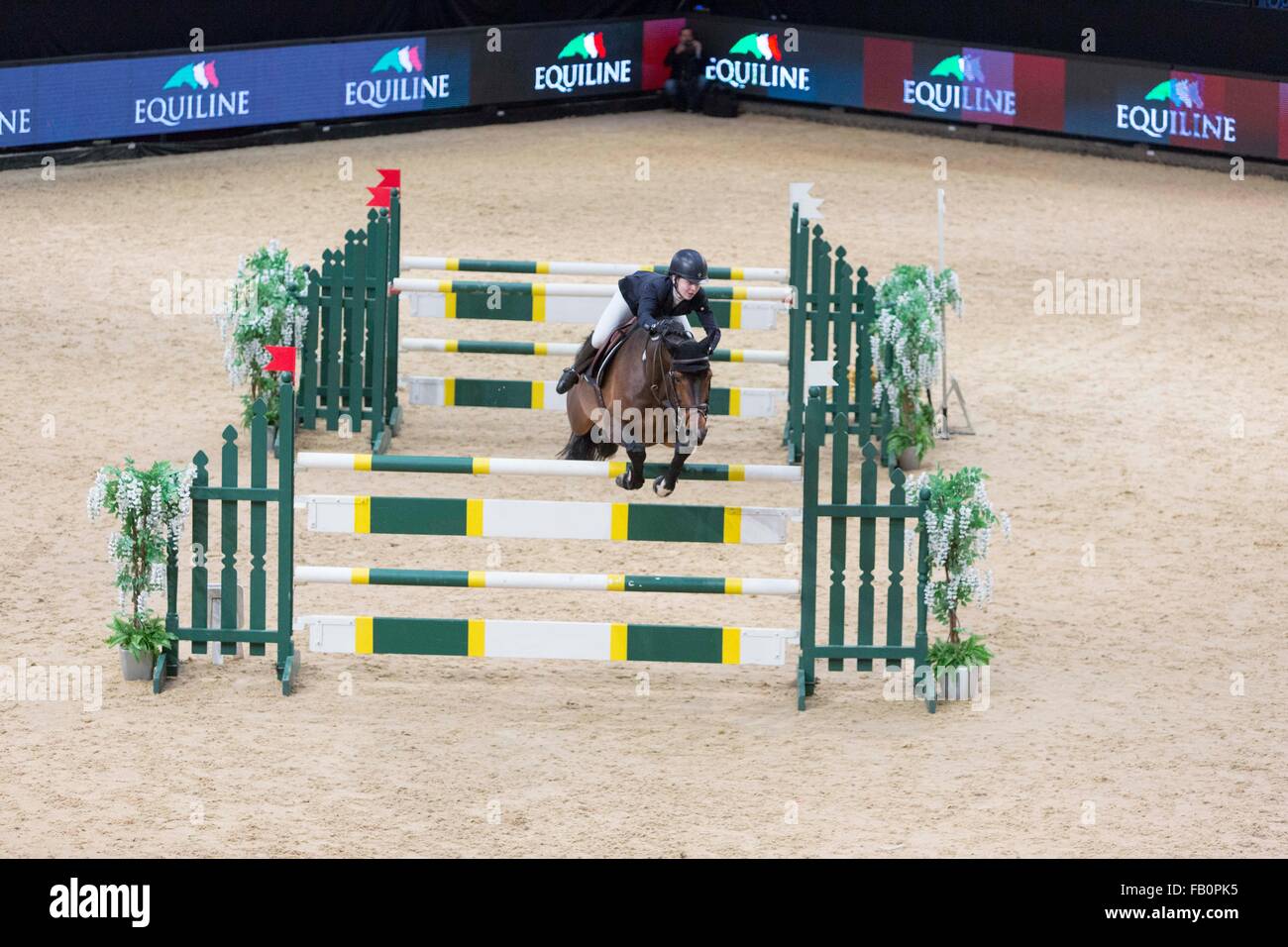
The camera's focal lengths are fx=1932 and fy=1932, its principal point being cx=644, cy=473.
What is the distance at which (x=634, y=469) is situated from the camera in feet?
31.2

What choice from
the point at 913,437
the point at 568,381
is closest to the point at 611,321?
the point at 568,381

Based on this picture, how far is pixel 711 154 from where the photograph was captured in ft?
79.0

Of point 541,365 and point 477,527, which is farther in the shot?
point 541,365

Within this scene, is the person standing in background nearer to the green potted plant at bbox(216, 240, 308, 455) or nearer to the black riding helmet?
the green potted plant at bbox(216, 240, 308, 455)

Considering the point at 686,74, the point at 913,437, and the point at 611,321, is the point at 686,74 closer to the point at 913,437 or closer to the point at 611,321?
the point at 913,437

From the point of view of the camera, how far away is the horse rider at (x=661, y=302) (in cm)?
916

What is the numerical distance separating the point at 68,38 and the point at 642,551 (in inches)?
532

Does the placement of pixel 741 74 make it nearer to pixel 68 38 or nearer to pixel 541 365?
pixel 68 38

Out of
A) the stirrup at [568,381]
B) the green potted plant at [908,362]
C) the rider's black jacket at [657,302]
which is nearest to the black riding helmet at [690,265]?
the rider's black jacket at [657,302]

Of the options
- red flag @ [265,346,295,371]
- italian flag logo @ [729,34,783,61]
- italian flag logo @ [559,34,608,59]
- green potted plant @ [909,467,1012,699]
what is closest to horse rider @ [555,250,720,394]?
green potted plant @ [909,467,1012,699]

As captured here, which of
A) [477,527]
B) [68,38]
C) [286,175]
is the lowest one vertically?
[477,527]

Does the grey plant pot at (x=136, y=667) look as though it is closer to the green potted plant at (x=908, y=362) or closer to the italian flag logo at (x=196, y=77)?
the green potted plant at (x=908, y=362)

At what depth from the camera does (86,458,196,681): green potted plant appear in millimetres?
9375

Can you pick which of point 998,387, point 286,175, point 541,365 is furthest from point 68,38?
point 998,387
